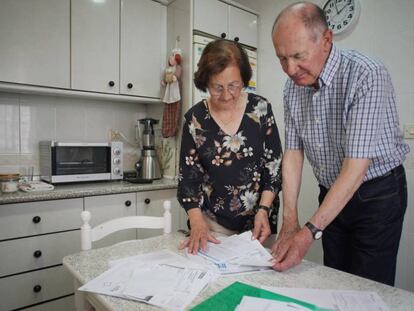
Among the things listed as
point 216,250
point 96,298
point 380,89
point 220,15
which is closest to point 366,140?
point 380,89

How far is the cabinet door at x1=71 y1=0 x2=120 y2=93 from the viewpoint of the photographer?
210cm

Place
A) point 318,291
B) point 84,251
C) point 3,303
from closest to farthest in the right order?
point 318,291, point 84,251, point 3,303

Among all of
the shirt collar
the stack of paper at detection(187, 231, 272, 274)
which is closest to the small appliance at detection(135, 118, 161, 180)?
the stack of paper at detection(187, 231, 272, 274)

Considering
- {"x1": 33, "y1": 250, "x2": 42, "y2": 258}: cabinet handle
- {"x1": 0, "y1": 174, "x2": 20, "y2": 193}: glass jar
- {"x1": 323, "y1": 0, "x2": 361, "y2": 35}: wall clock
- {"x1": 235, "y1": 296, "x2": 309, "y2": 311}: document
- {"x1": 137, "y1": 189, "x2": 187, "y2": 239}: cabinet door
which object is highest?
{"x1": 323, "y1": 0, "x2": 361, "y2": 35}: wall clock

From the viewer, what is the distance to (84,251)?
1030mm

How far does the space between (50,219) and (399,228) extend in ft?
5.83

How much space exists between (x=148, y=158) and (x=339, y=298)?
1.90 m

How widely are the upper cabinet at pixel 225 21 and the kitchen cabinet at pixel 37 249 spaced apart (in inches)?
60.9

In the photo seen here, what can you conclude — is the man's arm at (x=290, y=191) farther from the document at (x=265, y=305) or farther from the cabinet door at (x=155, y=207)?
the cabinet door at (x=155, y=207)

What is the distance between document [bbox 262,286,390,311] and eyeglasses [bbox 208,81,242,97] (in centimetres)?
70

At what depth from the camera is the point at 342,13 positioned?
2107 millimetres

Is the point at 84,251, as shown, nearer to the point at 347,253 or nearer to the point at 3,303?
the point at 347,253

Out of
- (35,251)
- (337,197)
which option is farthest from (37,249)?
(337,197)

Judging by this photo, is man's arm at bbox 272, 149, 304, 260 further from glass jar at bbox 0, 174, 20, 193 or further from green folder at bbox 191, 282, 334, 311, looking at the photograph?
glass jar at bbox 0, 174, 20, 193
